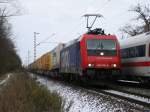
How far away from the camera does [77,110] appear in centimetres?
1435

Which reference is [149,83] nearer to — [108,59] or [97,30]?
[108,59]

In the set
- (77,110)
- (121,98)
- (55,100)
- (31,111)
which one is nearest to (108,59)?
(121,98)

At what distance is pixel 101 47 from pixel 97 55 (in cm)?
71

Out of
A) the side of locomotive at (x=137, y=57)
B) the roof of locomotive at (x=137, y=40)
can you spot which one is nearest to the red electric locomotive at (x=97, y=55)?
the side of locomotive at (x=137, y=57)

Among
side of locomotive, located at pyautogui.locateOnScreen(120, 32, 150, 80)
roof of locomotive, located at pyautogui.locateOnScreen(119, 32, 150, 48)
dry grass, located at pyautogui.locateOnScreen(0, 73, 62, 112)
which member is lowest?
dry grass, located at pyautogui.locateOnScreen(0, 73, 62, 112)

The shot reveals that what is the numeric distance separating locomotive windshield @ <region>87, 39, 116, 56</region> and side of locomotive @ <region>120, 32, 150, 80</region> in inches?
58.0

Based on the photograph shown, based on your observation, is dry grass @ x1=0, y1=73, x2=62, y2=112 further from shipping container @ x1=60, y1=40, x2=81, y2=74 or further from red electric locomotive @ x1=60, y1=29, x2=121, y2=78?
shipping container @ x1=60, y1=40, x2=81, y2=74

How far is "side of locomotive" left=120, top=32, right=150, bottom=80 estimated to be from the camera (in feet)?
81.9

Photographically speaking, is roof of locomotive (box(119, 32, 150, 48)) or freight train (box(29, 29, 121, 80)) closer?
roof of locomotive (box(119, 32, 150, 48))

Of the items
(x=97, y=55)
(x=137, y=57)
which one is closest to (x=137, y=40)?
(x=137, y=57)

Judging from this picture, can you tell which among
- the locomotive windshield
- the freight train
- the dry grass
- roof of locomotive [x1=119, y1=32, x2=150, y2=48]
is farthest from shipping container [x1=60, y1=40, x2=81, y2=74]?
the dry grass

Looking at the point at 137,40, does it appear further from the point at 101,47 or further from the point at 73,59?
the point at 73,59

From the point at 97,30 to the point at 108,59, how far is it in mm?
3038

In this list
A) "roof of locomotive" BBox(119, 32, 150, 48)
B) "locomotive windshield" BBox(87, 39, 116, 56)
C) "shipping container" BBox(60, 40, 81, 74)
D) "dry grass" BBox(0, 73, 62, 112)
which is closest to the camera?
"dry grass" BBox(0, 73, 62, 112)
